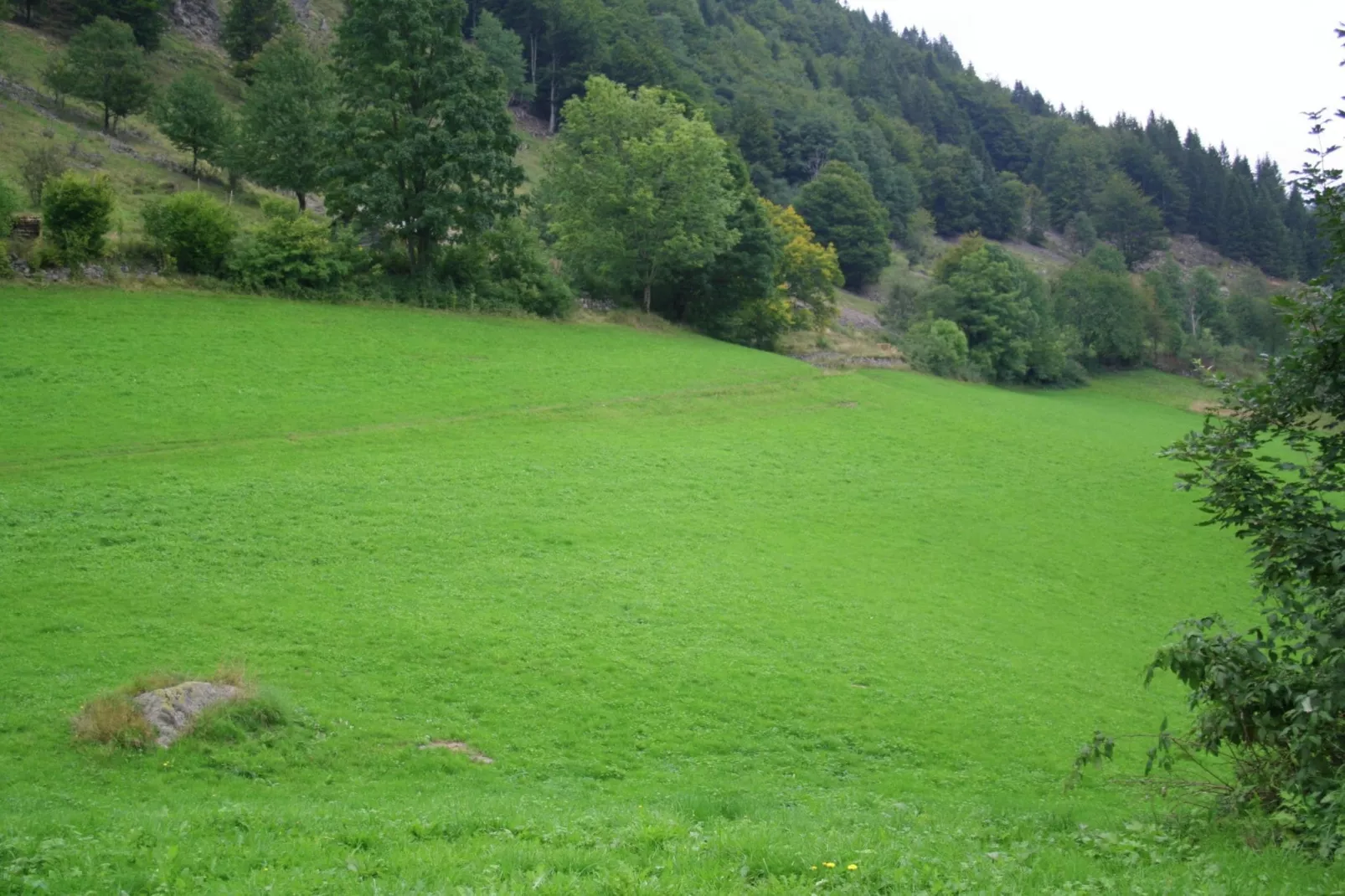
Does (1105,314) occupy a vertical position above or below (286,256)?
above

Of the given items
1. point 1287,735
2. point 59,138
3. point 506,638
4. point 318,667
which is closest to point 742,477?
point 506,638

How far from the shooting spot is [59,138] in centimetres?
5866

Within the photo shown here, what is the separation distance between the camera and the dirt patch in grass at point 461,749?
51.5 feet

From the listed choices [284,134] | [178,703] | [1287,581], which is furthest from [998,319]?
[178,703]

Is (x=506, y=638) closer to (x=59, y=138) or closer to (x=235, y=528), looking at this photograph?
(x=235, y=528)

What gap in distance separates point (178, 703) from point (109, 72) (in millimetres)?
67727

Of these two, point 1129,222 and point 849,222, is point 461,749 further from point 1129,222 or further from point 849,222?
point 1129,222

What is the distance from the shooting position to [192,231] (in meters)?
43.8

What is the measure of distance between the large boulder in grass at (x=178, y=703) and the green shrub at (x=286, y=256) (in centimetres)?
3468

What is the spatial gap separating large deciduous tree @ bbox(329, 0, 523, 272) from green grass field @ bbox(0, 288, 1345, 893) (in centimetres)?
663

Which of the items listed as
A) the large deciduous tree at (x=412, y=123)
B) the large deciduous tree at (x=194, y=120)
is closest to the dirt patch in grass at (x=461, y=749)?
the large deciduous tree at (x=412, y=123)

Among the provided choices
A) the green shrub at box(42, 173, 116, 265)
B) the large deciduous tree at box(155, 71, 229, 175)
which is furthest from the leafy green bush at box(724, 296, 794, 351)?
the green shrub at box(42, 173, 116, 265)

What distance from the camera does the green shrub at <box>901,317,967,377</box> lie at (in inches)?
2872

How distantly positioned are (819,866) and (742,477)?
2838cm
